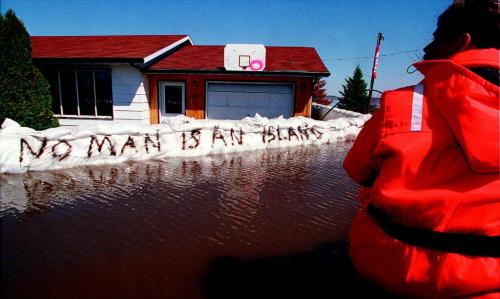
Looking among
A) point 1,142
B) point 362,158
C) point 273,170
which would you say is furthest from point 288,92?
point 362,158

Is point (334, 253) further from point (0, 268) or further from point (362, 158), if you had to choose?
point (0, 268)

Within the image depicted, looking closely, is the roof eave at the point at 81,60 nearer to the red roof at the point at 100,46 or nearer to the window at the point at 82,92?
the red roof at the point at 100,46

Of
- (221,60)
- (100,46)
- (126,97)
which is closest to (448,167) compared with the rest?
(126,97)

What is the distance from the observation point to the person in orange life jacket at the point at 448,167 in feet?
3.26

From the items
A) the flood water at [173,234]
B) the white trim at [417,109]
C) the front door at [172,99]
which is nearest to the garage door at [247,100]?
the front door at [172,99]

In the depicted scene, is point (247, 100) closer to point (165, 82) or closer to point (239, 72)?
point (239, 72)

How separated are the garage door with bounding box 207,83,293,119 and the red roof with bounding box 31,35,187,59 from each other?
3336 mm

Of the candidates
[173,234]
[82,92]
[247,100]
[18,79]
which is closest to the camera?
[173,234]

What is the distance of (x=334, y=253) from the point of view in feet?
10.7

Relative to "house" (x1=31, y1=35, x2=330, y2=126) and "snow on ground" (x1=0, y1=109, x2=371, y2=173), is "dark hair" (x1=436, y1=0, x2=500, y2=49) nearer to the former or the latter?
"snow on ground" (x1=0, y1=109, x2=371, y2=173)

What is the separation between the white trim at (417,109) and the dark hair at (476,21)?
28cm

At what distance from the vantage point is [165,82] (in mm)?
13469

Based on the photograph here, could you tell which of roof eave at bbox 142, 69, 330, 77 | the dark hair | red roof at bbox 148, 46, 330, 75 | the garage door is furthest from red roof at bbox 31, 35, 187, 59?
the dark hair

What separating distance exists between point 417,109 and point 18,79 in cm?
1095
